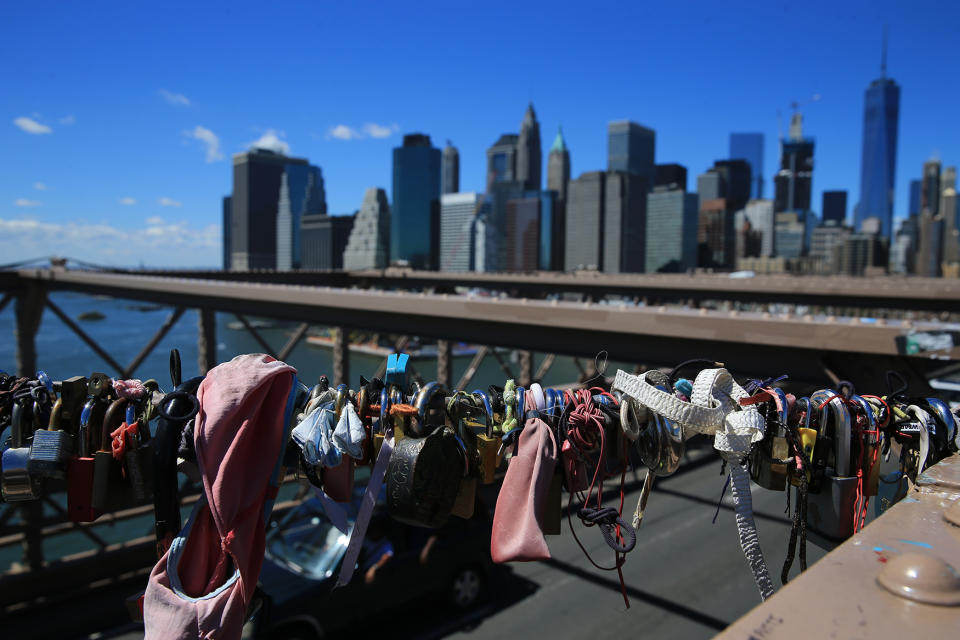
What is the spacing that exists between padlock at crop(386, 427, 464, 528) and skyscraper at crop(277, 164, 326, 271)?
584 feet

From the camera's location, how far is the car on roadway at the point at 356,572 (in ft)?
22.6

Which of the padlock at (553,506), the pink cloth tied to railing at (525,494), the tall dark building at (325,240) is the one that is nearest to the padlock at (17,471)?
the pink cloth tied to railing at (525,494)

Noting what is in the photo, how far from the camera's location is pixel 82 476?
175 centimetres

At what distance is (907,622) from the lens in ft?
3.63

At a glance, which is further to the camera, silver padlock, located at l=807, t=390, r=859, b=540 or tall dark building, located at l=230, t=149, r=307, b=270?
tall dark building, located at l=230, t=149, r=307, b=270

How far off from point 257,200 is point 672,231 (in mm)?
116911

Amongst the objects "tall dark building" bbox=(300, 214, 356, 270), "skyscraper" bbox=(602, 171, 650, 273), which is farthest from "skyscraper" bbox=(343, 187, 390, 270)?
"skyscraper" bbox=(602, 171, 650, 273)

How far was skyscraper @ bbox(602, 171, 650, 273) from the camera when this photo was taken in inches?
6909

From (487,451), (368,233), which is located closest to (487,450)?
(487,451)

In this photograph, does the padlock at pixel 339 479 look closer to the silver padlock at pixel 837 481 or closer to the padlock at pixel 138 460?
the padlock at pixel 138 460

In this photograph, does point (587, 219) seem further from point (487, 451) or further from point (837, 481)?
point (487, 451)

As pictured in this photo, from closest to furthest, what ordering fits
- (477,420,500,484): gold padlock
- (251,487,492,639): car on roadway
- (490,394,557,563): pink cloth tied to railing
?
(490,394,557,563): pink cloth tied to railing, (477,420,500,484): gold padlock, (251,487,492,639): car on roadway

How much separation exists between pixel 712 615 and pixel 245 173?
185m

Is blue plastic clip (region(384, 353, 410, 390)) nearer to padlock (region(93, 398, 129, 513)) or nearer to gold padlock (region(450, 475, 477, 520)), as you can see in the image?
gold padlock (region(450, 475, 477, 520))
